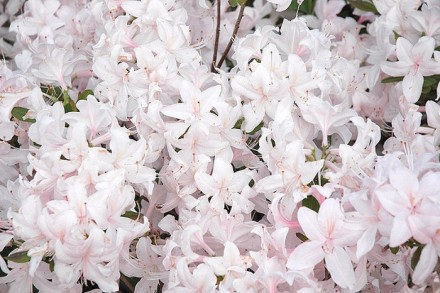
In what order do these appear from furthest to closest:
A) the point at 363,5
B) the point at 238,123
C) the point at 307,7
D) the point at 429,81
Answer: the point at 307,7, the point at 363,5, the point at 429,81, the point at 238,123

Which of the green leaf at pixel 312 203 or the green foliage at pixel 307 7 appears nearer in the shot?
the green leaf at pixel 312 203

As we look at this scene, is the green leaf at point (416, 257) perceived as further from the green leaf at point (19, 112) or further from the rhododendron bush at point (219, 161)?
the green leaf at point (19, 112)

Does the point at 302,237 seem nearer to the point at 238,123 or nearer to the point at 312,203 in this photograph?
the point at 312,203

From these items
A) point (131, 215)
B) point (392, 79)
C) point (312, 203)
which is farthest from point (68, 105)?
point (392, 79)

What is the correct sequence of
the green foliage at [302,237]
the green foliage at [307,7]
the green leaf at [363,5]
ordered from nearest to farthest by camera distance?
the green foliage at [302,237]
the green leaf at [363,5]
the green foliage at [307,7]

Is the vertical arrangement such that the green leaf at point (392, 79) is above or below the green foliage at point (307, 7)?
above

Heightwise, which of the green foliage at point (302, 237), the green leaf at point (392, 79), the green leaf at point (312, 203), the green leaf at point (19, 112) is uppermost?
the green leaf at point (392, 79)

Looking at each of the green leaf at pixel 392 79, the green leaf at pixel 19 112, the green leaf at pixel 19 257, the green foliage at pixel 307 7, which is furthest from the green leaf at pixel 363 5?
the green leaf at pixel 19 257

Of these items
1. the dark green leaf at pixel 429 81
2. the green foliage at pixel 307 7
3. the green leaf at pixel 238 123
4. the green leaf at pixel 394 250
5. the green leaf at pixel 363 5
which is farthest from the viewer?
the green foliage at pixel 307 7
